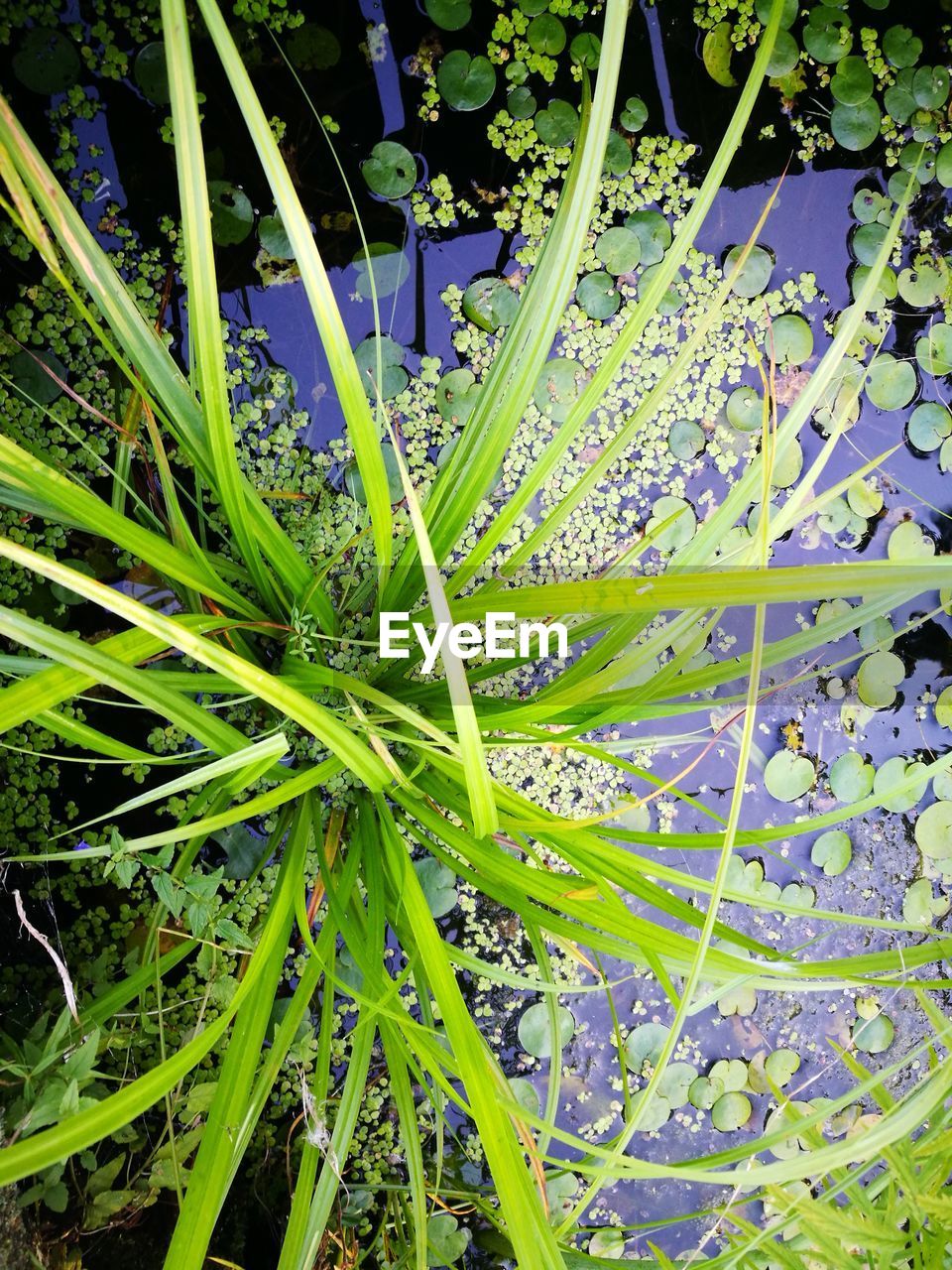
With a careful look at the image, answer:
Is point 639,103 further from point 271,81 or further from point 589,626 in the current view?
point 589,626

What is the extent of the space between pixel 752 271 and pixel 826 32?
0.47 meters

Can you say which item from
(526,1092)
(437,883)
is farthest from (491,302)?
(526,1092)

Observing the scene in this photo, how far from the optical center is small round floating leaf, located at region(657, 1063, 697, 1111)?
1.64 m

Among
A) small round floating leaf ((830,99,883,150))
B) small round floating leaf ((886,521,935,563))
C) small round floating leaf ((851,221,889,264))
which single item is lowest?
small round floating leaf ((886,521,935,563))

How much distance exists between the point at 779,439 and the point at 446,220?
0.86 metres

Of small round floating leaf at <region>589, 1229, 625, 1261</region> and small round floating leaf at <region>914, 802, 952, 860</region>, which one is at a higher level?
small round floating leaf at <region>914, 802, 952, 860</region>

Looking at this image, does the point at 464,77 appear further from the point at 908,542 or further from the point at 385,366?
the point at 908,542

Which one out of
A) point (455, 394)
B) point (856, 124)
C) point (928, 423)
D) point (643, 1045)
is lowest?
point (643, 1045)

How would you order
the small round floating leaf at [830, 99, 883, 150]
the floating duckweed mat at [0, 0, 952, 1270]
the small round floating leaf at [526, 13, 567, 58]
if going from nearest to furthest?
the floating duckweed mat at [0, 0, 952, 1270], the small round floating leaf at [526, 13, 567, 58], the small round floating leaf at [830, 99, 883, 150]

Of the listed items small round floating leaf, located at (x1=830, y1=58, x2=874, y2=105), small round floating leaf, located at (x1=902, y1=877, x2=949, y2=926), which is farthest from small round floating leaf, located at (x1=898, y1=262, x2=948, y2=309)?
small round floating leaf, located at (x1=902, y1=877, x2=949, y2=926)

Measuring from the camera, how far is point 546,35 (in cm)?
148

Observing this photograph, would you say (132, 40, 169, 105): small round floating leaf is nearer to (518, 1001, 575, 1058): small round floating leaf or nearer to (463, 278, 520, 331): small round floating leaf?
(463, 278, 520, 331): small round floating leaf

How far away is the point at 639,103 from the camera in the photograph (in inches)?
60.1

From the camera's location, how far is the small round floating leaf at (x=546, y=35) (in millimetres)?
1476
